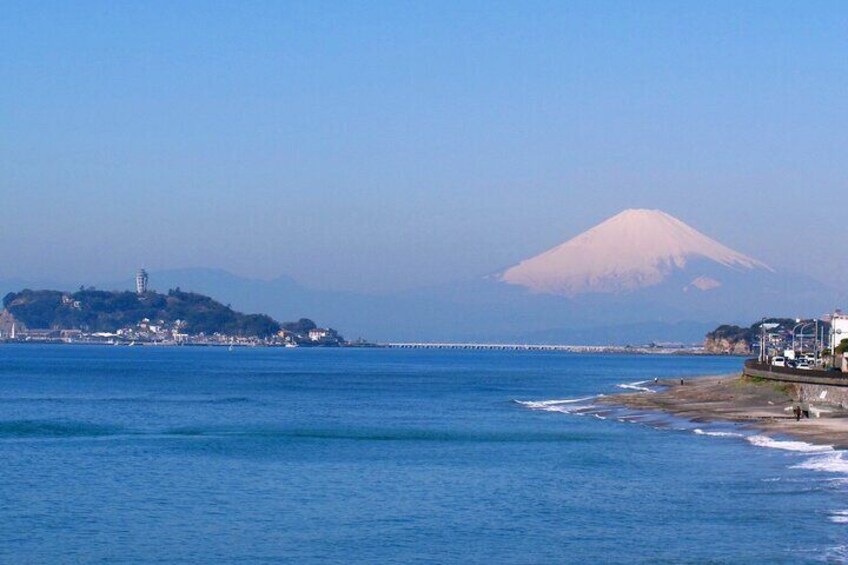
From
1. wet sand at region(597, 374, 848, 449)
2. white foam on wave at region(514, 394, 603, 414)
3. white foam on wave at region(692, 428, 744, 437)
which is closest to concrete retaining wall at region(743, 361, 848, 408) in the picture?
wet sand at region(597, 374, 848, 449)

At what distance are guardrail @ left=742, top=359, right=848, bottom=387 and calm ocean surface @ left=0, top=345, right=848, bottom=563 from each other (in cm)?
997

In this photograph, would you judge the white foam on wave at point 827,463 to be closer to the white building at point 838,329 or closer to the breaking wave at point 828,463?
the breaking wave at point 828,463

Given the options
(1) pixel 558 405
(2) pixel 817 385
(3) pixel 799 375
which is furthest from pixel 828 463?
(1) pixel 558 405

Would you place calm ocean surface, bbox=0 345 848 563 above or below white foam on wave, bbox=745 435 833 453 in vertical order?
below

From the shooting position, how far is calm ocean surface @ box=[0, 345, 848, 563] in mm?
31047

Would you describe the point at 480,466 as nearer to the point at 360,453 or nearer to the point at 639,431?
the point at 360,453

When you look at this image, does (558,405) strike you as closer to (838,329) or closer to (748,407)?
(748,407)

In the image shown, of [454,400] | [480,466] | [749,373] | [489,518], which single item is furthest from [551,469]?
[749,373]

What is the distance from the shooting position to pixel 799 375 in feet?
269

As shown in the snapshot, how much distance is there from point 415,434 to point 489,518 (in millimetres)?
27537

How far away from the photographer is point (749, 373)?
100875 millimetres

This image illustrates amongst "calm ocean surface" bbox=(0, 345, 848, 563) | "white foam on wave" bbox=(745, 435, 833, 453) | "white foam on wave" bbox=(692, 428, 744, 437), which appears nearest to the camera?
"calm ocean surface" bbox=(0, 345, 848, 563)

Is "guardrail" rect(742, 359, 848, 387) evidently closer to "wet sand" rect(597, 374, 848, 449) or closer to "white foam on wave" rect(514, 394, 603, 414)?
"wet sand" rect(597, 374, 848, 449)

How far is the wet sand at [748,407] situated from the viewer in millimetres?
57650
